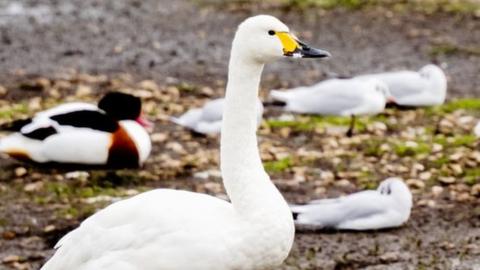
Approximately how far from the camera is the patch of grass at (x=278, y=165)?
9098mm

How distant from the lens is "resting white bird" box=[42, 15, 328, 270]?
520cm

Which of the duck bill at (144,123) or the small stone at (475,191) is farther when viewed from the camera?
the duck bill at (144,123)

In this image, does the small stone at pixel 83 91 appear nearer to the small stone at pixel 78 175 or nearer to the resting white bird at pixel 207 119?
the resting white bird at pixel 207 119

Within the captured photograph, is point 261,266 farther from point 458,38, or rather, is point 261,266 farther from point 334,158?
point 458,38

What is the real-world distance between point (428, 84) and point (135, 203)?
19.5 feet

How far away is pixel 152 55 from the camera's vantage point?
13.2m

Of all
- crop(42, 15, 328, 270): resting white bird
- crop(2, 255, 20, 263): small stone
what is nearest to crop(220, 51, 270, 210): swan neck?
crop(42, 15, 328, 270): resting white bird

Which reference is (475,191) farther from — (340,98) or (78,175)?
(78,175)

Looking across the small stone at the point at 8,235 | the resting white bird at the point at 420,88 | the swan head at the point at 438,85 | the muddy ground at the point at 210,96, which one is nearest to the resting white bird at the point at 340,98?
the muddy ground at the point at 210,96

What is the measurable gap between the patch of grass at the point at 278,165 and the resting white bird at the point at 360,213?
46.5 inches

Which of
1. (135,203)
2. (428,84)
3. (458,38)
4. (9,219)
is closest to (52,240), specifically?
(9,219)

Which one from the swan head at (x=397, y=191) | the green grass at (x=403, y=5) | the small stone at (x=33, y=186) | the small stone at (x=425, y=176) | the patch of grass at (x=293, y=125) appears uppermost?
the swan head at (x=397, y=191)

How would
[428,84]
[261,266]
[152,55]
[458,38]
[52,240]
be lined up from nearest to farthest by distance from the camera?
[261,266], [52,240], [428,84], [152,55], [458,38]

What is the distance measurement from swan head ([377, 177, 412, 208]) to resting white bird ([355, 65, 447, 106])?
9.59ft
